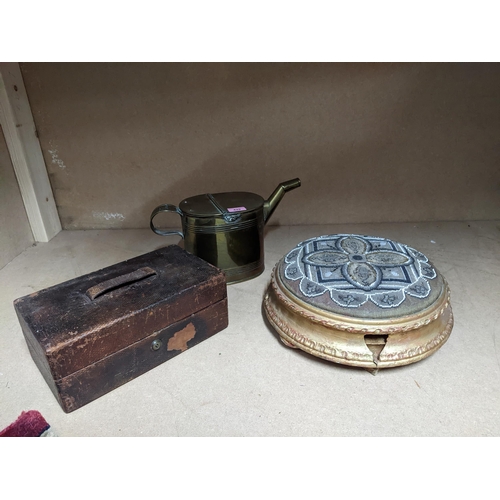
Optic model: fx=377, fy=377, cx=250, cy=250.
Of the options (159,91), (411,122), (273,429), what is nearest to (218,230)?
(273,429)

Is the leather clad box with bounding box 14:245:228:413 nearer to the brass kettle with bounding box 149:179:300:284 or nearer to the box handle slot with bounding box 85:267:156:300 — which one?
the box handle slot with bounding box 85:267:156:300

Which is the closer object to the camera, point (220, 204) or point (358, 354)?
point (358, 354)

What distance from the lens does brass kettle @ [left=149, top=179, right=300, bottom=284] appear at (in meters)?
1.15

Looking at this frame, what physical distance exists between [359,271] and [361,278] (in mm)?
26

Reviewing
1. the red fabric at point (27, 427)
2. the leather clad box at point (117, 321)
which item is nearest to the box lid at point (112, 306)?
the leather clad box at point (117, 321)

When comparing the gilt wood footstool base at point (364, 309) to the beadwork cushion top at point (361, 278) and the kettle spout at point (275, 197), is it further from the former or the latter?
the kettle spout at point (275, 197)

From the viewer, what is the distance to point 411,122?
156 centimetres

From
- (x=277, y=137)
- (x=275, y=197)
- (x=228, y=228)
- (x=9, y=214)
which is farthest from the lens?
(x=277, y=137)

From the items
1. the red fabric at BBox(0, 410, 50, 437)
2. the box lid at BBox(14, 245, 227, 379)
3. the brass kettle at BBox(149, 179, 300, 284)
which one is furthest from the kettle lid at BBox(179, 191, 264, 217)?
the red fabric at BBox(0, 410, 50, 437)

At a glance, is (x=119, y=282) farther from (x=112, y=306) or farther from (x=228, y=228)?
(x=228, y=228)

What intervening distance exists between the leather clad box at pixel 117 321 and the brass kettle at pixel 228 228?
0.15 metres

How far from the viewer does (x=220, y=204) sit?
1.20m

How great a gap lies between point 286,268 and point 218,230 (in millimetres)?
281

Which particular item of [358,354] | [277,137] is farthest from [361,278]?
[277,137]
